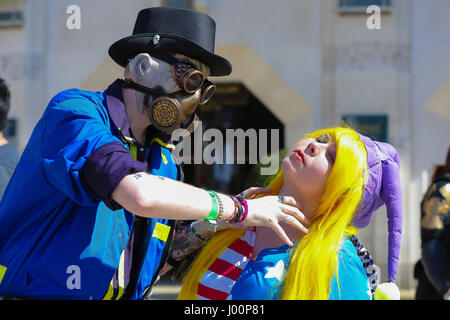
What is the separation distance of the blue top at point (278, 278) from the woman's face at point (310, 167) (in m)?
0.25

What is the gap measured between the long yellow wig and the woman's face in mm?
34

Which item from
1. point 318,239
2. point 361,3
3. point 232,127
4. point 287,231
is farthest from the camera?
point 232,127

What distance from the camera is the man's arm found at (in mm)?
1616

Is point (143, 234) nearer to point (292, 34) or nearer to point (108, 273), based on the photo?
point (108, 273)

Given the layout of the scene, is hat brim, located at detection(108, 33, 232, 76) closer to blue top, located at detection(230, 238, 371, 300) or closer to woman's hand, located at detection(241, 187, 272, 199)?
woman's hand, located at detection(241, 187, 272, 199)

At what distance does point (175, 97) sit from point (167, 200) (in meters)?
0.58

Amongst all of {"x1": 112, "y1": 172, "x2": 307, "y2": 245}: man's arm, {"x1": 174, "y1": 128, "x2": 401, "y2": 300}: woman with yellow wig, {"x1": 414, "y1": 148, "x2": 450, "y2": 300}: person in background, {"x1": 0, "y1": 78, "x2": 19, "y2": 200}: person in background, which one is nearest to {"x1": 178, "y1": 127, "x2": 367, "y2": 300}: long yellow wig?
{"x1": 174, "y1": 128, "x2": 401, "y2": 300}: woman with yellow wig

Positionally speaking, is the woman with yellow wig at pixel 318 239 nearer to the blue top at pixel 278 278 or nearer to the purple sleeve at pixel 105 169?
the blue top at pixel 278 278

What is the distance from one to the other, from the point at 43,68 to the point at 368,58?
13.6 feet

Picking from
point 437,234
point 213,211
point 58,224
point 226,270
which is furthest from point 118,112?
point 437,234

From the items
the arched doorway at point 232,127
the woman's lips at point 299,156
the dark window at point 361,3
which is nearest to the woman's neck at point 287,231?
the woman's lips at point 299,156

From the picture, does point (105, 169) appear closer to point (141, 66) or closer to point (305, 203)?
point (141, 66)

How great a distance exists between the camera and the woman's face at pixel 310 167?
2.31m

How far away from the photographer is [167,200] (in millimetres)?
1647
